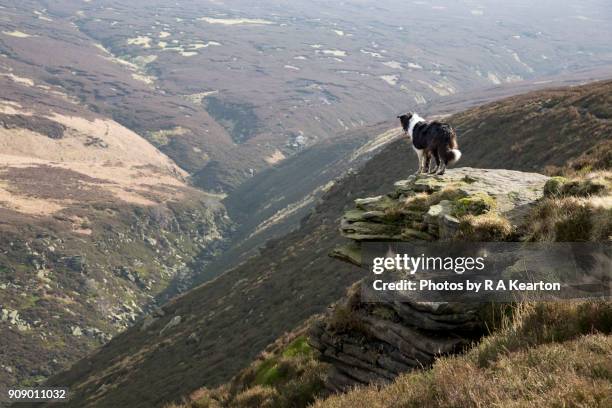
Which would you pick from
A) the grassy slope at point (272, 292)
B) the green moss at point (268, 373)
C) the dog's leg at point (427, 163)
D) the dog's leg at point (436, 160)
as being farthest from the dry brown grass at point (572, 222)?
the grassy slope at point (272, 292)

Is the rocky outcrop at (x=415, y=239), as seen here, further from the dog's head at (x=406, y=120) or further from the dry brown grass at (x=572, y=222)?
the dog's head at (x=406, y=120)

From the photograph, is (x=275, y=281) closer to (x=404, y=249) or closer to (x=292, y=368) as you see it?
(x=292, y=368)

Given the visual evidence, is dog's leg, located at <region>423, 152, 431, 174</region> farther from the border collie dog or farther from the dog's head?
the dog's head

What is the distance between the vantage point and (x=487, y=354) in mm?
7957

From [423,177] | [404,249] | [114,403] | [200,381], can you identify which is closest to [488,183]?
[423,177]

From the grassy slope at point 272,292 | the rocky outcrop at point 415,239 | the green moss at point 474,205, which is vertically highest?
the green moss at point 474,205

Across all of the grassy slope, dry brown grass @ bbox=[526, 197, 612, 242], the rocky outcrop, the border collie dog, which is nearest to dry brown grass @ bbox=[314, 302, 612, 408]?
the rocky outcrop

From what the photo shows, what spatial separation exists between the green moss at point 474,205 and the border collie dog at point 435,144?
297cm

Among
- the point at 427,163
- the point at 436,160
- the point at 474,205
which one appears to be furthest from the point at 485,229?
the point at 427,163

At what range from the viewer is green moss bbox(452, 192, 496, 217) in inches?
493

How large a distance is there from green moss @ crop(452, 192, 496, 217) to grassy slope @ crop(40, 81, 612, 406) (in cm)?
2700

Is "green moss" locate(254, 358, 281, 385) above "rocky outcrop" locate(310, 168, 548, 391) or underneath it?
underneath

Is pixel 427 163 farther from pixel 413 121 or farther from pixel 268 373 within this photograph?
pixel 268 373

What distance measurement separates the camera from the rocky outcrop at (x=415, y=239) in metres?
10.2
